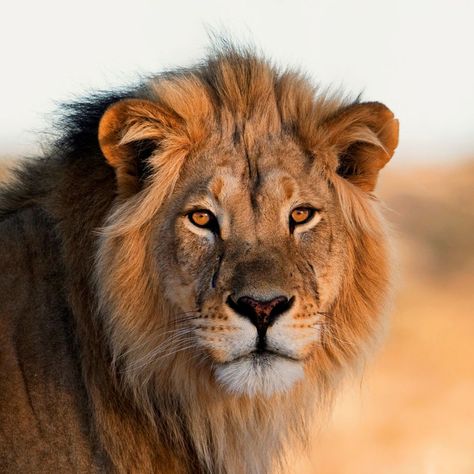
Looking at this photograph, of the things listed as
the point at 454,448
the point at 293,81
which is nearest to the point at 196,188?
the point at 293,81

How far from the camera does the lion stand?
14.9 feet

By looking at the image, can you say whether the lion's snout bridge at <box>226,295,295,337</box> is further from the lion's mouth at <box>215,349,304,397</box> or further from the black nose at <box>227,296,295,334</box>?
the lion's mouth at <box>215,349,304,397</box>

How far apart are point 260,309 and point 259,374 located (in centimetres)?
27

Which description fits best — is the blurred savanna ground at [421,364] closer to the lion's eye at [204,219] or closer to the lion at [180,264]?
the lion at [180,264]

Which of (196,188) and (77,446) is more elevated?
(196,188)

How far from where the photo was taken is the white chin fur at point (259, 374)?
432cm

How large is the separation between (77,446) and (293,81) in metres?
1.67

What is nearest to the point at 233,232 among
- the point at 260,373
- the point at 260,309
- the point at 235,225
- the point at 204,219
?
the point at 235,225

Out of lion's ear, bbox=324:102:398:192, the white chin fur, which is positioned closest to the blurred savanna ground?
lion's ear, bbox=324:102:398:192

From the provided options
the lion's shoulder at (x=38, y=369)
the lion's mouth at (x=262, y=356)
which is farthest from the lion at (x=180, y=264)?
the lion's mouth at (x=262, y=356)

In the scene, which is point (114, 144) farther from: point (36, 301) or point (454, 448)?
point (454, 448)

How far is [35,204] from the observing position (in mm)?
5047

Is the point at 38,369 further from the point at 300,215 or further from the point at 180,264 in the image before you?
the point at 300,215

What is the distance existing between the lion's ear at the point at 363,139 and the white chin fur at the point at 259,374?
88cm
